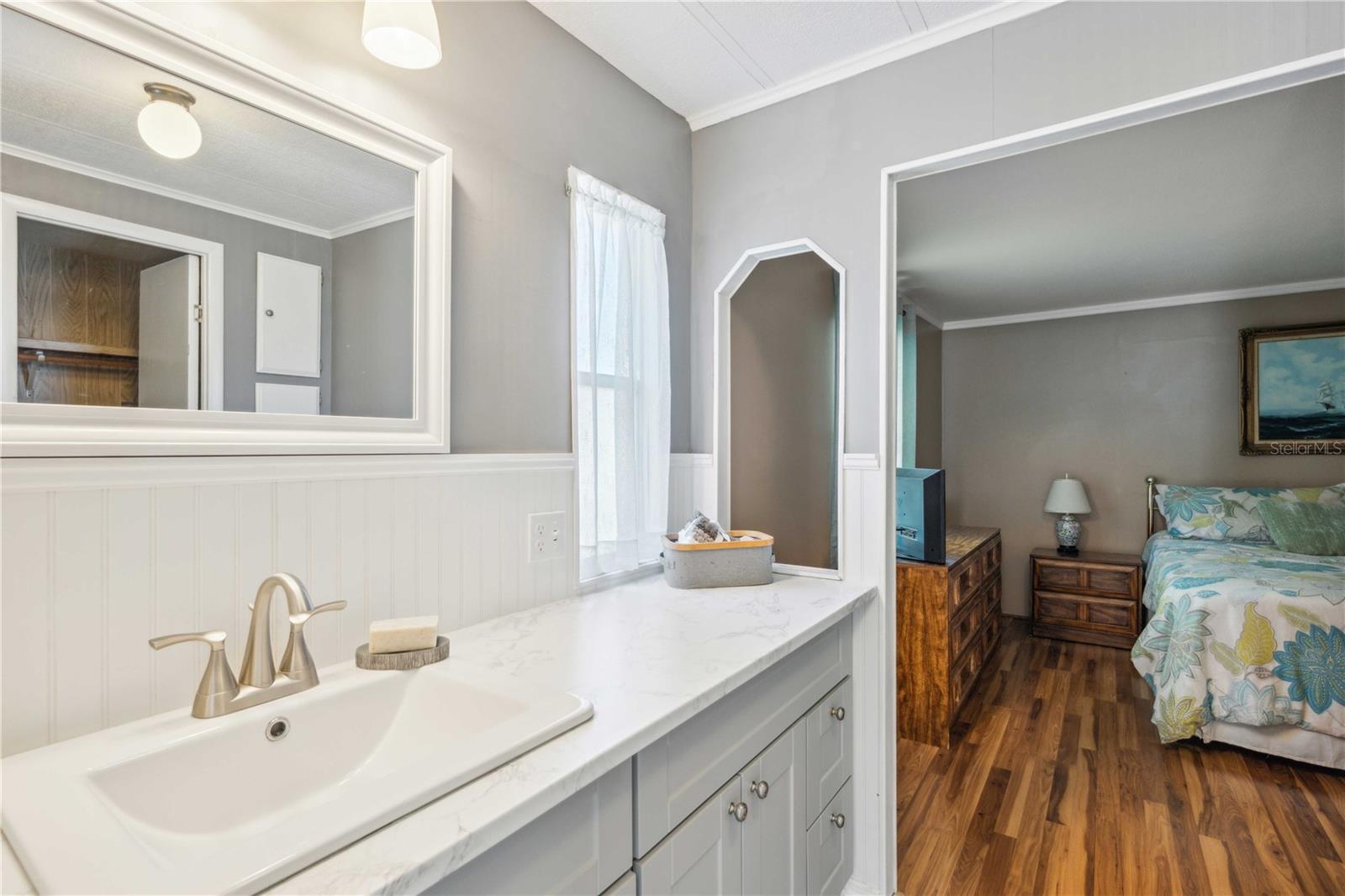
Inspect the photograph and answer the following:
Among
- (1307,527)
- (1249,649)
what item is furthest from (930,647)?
(1307,527)

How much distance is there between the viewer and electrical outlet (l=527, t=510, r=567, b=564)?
61.2 inches

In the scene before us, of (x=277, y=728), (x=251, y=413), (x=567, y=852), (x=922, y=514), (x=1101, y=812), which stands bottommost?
(x=1101, y=812)

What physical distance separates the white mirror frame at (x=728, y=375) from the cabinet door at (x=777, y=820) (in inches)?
22.7

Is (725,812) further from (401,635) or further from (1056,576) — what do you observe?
(1056,576)

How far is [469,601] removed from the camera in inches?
55.2

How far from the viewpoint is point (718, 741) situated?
3.76ft

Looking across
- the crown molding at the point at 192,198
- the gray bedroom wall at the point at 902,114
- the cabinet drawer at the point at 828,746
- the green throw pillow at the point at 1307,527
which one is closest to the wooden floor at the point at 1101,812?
the cabinet drawer at the point at 828,746

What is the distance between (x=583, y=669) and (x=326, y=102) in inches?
43.7

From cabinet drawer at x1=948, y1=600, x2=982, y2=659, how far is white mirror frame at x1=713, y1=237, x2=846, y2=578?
1.25 meters

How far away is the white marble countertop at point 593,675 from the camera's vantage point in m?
0.64

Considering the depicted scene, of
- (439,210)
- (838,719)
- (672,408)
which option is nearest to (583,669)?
(838,719)

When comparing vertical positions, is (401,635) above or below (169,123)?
below

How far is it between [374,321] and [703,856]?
1.14m

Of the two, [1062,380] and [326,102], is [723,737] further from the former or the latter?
[1062,380]
